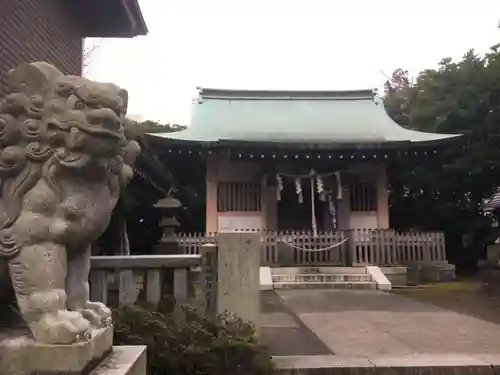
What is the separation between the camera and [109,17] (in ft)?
30.5

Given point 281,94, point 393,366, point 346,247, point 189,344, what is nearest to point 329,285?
point 346,247

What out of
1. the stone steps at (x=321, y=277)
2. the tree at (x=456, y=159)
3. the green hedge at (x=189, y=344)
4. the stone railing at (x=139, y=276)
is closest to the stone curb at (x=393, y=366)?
the green hedge at (x=189, y=344)

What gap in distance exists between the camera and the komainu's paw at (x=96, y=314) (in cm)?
254

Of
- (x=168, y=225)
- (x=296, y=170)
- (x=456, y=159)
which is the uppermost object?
(x=456, y=159)

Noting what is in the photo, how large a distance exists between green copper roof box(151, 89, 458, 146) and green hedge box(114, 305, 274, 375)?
525 inches

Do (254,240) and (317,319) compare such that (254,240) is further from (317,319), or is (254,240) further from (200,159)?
(200,159)

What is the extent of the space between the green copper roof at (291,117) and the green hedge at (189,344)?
1333 centimetres

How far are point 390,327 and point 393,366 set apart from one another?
2438 millimetres

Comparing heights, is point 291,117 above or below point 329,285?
above

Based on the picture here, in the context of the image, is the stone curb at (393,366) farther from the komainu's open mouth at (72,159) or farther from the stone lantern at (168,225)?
the stone lantern at (168,225)

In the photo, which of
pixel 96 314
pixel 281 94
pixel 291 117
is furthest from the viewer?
pixel 281 94

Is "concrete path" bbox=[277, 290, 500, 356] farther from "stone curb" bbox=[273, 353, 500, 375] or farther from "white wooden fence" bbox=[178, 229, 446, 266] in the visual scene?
"white wooden fence" bbox=[178, 229, 446, 266]

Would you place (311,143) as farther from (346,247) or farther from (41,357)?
(41,357)

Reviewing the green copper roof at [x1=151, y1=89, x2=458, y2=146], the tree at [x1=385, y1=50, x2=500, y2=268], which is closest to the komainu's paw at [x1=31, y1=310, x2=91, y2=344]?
the green copper roof at [x1=151, y1=89, x2=458, y2=146]
